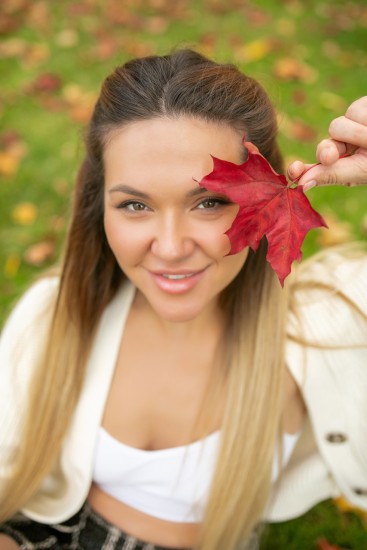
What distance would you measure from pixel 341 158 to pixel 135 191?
1.51 ft

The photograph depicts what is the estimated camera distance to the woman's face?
1349mm

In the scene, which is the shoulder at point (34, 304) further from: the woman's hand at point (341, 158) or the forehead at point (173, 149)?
the woman's hand at point (341, 158)

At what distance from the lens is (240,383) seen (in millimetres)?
1764

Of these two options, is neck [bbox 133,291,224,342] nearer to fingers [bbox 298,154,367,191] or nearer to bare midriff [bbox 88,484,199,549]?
bare midriff [bbox 88,484,199,549]

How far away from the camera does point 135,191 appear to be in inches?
54.6

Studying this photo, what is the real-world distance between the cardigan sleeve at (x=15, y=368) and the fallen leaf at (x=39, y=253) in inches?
50.6

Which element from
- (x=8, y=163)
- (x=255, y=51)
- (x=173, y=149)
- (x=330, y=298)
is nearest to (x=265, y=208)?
(x=173, y=149)

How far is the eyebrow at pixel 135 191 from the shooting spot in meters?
1.34

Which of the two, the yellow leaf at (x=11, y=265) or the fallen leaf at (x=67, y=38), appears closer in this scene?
the yellow leaf at (x=11, y=265)

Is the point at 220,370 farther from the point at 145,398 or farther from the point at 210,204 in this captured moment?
the point at 210,204

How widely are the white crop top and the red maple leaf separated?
0.84 metres

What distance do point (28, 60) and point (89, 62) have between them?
43cm

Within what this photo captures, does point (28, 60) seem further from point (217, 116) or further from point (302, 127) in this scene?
point (217, 116)

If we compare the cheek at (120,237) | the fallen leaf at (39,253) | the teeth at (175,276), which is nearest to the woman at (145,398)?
the cheek at (120,237)
